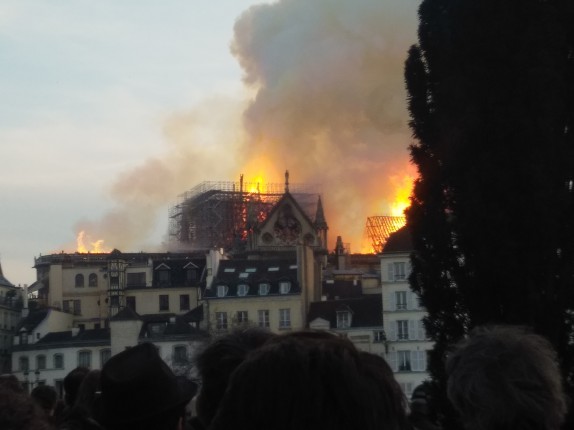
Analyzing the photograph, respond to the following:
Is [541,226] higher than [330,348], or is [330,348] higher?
[541,226]

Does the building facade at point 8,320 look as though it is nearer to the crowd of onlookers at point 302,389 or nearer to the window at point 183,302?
the window at point 183,302

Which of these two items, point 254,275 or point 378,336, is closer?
point 378,336

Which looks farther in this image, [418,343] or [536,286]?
[418,343]

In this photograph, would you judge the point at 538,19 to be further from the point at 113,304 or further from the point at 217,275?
the point at 113,304

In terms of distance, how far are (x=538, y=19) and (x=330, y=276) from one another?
8378 centimetres

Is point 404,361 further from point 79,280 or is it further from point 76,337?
point 79,280

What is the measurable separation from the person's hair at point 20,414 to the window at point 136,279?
94297 millimetres

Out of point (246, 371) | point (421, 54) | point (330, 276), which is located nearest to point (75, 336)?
point (330, 276)

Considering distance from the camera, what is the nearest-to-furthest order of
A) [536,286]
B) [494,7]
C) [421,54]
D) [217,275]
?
[536,286], [494,7], [421,54], [217,275]

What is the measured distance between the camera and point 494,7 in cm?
1783

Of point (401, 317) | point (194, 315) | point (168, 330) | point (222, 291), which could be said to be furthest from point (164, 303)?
point (401, 317)

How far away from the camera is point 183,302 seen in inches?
3775

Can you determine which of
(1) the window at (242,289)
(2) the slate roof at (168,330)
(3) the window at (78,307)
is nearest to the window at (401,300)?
(1) the window at (242,289)

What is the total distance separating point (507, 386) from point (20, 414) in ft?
7.73
